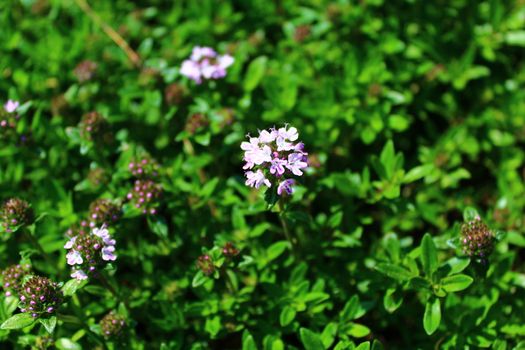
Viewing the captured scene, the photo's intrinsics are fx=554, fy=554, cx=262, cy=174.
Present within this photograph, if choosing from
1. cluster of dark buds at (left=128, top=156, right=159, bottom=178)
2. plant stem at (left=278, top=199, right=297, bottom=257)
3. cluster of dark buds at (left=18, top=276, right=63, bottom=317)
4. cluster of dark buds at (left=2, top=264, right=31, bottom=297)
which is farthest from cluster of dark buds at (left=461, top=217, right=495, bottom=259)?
cluster of dark buds at (left=2, top=264, right=31, bottom=297)

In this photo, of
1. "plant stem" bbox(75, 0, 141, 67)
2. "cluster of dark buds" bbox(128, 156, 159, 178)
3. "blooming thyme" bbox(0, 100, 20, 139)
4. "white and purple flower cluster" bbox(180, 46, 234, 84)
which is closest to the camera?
"cluster of dark buds" bbox(128, 156, 159, 178)

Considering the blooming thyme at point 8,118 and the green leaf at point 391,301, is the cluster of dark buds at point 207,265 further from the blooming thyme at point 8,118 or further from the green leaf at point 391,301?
the blooming thyme at point 8,118

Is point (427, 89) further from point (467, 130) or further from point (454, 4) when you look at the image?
point (454, 4)

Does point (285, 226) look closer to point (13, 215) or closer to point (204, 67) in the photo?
point (204, 67)

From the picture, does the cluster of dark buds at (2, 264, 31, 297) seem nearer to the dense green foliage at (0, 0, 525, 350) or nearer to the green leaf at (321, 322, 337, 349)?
the dense green foliage at (0, 0, 525, 350)

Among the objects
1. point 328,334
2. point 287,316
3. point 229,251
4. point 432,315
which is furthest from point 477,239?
point 229,251

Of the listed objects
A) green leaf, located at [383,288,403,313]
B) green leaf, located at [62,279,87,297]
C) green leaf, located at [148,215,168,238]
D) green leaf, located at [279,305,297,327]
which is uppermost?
green leaf, located at [62,279,87,297]
